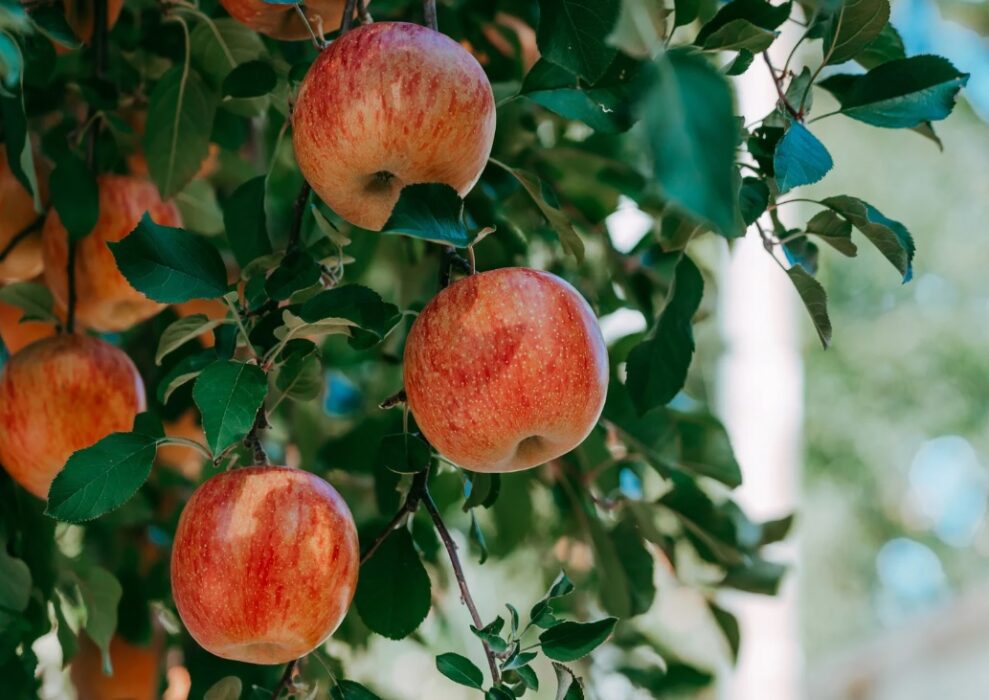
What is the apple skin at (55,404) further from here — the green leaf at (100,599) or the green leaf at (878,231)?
the green leaf at (878,231)

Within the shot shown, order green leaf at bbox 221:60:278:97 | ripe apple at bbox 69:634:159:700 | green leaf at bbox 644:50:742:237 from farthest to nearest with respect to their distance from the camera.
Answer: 1. ripe apple at bbox 69:634:159:700
2. green leaf at bbox 221:60:278:97
3. green leaf at bbox 644:50:742:237

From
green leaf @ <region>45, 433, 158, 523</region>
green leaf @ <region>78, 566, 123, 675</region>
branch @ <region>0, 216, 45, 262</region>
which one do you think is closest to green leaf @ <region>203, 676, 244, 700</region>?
green leaf @ <region>45, 433, 158, 523</region>

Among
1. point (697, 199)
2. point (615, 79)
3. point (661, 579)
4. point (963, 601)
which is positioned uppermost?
point (697, 199)

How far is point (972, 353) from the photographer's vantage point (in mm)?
6695

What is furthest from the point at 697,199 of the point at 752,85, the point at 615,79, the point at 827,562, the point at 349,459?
the point at 827,562

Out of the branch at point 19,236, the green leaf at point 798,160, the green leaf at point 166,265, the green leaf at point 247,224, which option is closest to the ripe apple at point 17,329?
the branch at point 19,236

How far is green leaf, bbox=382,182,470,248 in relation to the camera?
24.9 inches

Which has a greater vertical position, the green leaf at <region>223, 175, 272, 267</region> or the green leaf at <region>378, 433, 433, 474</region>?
the green leaf at <region>223, 175, 272, 267</region>

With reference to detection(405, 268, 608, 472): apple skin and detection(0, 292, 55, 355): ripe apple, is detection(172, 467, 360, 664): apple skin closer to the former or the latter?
detection(405, 268, 608, 472): apple skin

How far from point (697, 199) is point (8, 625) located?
69 centimetres

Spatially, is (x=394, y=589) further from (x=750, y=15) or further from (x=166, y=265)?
(x=750, y=15)

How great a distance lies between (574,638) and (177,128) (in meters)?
0.56

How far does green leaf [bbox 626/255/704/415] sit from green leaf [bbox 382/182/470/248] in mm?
232

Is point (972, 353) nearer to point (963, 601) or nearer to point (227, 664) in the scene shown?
point (963, 601)
